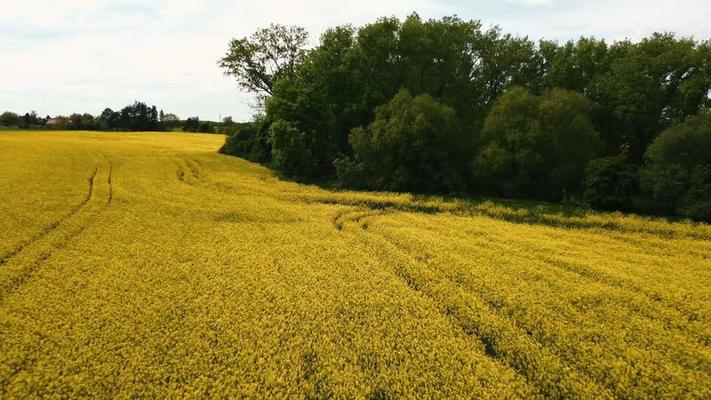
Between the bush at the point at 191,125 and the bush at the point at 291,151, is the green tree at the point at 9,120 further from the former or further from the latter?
the bush at the point at 291,151

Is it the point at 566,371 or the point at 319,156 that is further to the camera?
the point at 319,156

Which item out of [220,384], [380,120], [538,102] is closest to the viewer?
[220,384]

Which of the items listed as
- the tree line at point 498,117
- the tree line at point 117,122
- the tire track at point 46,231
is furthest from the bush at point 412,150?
the tree line at point 117,122

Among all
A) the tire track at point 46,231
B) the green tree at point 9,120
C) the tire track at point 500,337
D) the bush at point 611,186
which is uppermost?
the green tree at point 9,120

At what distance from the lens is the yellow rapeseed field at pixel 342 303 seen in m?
10.9

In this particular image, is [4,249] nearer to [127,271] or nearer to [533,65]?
[127,271]

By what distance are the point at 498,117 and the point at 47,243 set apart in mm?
32523

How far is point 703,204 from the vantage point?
27.2 meters

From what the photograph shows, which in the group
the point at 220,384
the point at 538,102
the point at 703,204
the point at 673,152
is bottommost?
the point at 220,384

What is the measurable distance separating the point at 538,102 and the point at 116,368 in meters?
35.3

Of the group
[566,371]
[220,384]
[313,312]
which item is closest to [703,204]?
[566,371]

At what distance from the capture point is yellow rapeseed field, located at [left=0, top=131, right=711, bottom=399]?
35.7ft

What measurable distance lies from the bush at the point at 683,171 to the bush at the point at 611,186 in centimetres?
108

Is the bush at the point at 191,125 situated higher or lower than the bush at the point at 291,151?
higher
